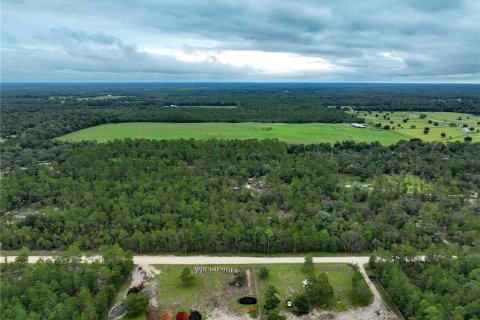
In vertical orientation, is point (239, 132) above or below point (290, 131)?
below

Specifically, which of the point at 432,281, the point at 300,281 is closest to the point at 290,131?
the point at 300,281

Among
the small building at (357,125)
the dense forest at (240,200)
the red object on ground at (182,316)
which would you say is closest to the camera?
the red object on ground at (182,316)

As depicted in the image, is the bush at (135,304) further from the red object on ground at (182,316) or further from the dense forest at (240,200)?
the dense forest at (240,200)

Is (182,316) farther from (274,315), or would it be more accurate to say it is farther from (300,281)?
(300,281)

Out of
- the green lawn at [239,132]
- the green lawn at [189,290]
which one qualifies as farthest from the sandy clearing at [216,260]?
the green lawn at [239,132]

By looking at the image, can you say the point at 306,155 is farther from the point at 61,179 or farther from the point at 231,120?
the point at 231,120

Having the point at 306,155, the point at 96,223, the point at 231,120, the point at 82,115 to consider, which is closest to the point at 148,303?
the point at 96,223
